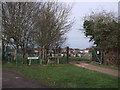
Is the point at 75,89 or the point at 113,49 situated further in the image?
the point at 113,49

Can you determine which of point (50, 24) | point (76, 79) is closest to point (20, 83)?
point (76, 79)

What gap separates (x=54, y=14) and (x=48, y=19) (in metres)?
1.86

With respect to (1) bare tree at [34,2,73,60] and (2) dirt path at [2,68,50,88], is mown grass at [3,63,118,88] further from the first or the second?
(1) bare tree at [34,2,73,60]

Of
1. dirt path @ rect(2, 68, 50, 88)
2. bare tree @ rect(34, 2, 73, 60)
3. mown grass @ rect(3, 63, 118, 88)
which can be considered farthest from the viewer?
bare tree @ rect(34, 2, 73, 60)

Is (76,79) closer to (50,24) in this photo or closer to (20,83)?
(20,83)

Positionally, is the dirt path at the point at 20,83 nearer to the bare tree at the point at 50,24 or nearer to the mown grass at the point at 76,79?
the mown grass at the point at 76,79

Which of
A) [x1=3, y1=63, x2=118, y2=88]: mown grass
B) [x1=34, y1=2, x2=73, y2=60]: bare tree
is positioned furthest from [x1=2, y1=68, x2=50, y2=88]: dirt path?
[x1=34, y1=2, x2=73, y2=60]: bare tree

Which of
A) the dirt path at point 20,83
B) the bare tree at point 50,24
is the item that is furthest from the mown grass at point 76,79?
the bare tree at point 50,24

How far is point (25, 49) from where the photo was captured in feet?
65.8

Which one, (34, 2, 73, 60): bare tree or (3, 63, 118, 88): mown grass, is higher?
(34, 2, 73, 60): bare tree

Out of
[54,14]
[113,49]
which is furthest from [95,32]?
[54,14]

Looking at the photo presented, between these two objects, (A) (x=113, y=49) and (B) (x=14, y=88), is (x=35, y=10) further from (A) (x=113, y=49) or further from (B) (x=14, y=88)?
(B) (x=14, y=88)

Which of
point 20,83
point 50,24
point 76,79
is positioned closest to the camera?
point 20,83

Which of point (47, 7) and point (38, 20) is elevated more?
point (47, 7)
